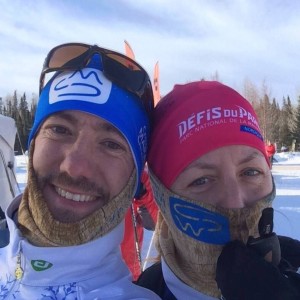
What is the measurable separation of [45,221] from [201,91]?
0.89 meters

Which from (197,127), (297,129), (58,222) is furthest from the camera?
(297,129)

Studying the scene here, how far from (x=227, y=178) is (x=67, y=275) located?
72 centimetres

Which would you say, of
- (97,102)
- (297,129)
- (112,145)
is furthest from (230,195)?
(297,129)

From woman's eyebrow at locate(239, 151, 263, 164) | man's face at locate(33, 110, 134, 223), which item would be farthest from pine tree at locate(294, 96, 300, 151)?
man's face at locate(33, 110, 134, 223)

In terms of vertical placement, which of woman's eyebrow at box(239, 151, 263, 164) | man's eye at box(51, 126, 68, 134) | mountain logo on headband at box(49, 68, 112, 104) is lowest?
woman's eyebrow at box(239, 151, 263, 164)

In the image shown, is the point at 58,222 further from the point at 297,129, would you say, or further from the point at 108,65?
the point at 297,129

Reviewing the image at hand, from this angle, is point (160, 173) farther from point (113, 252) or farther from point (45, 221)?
point (45, 221)

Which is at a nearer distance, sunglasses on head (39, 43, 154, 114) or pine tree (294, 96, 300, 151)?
sunglasses on head (39, 43, 154, 114)

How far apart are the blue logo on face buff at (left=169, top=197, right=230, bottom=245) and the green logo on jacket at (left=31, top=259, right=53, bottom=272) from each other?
1.74ft

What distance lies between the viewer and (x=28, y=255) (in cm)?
159

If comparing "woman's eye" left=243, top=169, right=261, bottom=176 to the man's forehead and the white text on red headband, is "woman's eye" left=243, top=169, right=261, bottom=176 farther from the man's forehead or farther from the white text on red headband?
the man's forehead

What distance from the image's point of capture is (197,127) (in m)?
1.78

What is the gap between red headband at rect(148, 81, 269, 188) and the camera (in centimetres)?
173

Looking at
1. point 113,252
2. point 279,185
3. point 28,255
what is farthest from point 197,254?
point 279,185
